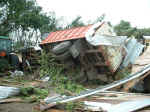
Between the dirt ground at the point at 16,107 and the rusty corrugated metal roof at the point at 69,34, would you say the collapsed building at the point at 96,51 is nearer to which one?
the rusty corrugated metal roof at the point at 69,34

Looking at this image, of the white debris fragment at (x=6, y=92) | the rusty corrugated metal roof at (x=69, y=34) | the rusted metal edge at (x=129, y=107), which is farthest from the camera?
the rusty corrugated metal roof at (x=69, y=34)

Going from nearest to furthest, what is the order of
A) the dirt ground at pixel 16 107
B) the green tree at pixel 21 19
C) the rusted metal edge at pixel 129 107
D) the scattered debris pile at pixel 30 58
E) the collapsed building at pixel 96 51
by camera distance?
the rusted metal edge at pixel 129 107
the dirt ground at pixel 16 107
the collapsed building at pixel 96 51
the scattered debris pile at pixel 30 58
the green tree at pixel 21 19

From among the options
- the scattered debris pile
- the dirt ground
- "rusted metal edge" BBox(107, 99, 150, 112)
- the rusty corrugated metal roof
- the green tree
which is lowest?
the dirt ground

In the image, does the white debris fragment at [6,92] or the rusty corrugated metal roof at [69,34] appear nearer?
the white debris fragment at [6,92]

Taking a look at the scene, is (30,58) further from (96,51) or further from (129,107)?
(129,107)

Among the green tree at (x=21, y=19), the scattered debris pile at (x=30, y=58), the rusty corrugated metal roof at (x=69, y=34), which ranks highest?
the green tree at (x=21, y=19)

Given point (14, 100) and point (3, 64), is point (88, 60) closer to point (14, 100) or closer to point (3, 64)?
point (14, 100)

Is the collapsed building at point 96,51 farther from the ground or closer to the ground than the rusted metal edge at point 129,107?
farther from the ground

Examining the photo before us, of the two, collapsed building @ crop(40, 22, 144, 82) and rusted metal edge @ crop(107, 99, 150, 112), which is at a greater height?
collapsed building @ crop(40, 22, 144, 82)

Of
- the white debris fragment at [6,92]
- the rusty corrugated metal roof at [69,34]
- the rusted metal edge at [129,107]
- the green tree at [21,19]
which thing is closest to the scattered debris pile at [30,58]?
the rusty corrugated metal roof at [69,34]

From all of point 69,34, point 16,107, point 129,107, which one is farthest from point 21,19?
point 129,107

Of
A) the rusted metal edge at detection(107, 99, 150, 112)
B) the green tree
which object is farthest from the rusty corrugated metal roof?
the green tree

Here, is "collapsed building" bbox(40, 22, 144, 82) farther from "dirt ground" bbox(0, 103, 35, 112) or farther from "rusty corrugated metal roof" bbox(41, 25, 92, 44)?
"dirt ground" bbox(0, 103, 35, 112)

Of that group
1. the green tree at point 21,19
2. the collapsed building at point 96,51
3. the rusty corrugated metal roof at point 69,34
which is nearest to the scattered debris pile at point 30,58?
the rusty corrugated metal roof at point 69,34
